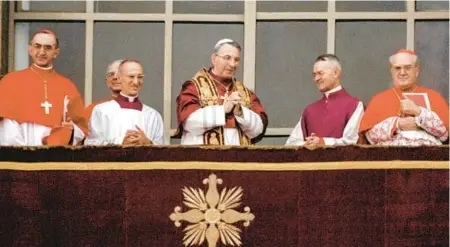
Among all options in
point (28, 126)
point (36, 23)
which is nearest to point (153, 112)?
point (28, 126)

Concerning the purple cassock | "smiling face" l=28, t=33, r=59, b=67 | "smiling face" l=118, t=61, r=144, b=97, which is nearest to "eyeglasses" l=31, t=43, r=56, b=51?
"smiling face" l=28, t=33, r=59, b=67

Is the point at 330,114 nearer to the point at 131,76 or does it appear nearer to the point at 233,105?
the point at 233,105

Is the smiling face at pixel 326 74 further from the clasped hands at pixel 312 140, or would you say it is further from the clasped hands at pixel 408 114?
the clasped hands at pixel 408 114

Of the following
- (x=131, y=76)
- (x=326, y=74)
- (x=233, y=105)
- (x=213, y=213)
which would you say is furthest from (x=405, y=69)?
(x=131, y=76)

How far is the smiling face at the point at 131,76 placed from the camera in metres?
10.1

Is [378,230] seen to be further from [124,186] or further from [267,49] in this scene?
[267,49]

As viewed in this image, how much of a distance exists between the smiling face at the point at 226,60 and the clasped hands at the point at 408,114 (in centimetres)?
111

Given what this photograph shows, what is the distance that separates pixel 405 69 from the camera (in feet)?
32.8

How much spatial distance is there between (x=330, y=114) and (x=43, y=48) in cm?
191

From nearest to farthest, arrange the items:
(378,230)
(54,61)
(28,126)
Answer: (378,230) → (28,126) → (54,61)

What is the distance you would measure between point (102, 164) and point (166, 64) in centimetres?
203

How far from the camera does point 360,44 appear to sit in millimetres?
11328

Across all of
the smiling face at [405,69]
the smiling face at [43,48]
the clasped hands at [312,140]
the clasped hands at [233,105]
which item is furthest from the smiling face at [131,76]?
the smiling face at [405,69]

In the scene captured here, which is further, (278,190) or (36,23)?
(36,23)
